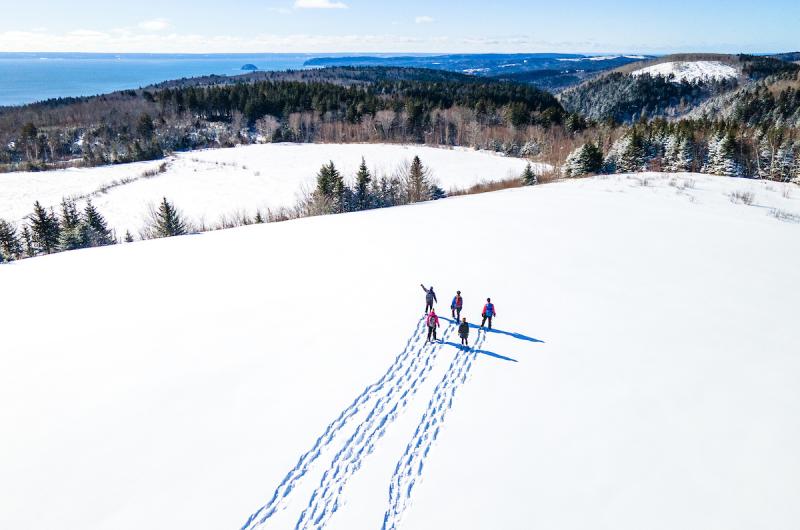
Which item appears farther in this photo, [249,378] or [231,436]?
[249,378]

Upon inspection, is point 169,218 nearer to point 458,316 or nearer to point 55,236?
point 55,236

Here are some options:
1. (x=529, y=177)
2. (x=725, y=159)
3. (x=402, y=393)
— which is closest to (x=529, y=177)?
(x=529, y=177)

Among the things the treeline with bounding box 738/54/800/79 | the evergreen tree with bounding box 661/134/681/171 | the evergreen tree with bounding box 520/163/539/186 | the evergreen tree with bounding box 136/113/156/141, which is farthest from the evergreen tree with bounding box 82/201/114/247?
the treeline with bounding box 738/54/800/79

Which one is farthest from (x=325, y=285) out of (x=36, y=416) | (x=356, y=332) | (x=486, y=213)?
(x=486, y=213)

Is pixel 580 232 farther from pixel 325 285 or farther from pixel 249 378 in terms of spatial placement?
pixel 249 378

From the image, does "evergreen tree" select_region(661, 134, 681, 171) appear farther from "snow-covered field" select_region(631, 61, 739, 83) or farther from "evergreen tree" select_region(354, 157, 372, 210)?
"snow-covered field" select_region(631, 61, 739, 83)

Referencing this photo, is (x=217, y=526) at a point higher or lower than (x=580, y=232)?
lower

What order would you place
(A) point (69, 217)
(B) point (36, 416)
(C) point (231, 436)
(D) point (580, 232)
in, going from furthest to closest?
(A) point (69, 217) → (D) point (580, 232) → (B) point (36, 416) → (C) point (231, 436)

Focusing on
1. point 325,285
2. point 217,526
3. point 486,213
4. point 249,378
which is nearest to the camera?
point 217,526
